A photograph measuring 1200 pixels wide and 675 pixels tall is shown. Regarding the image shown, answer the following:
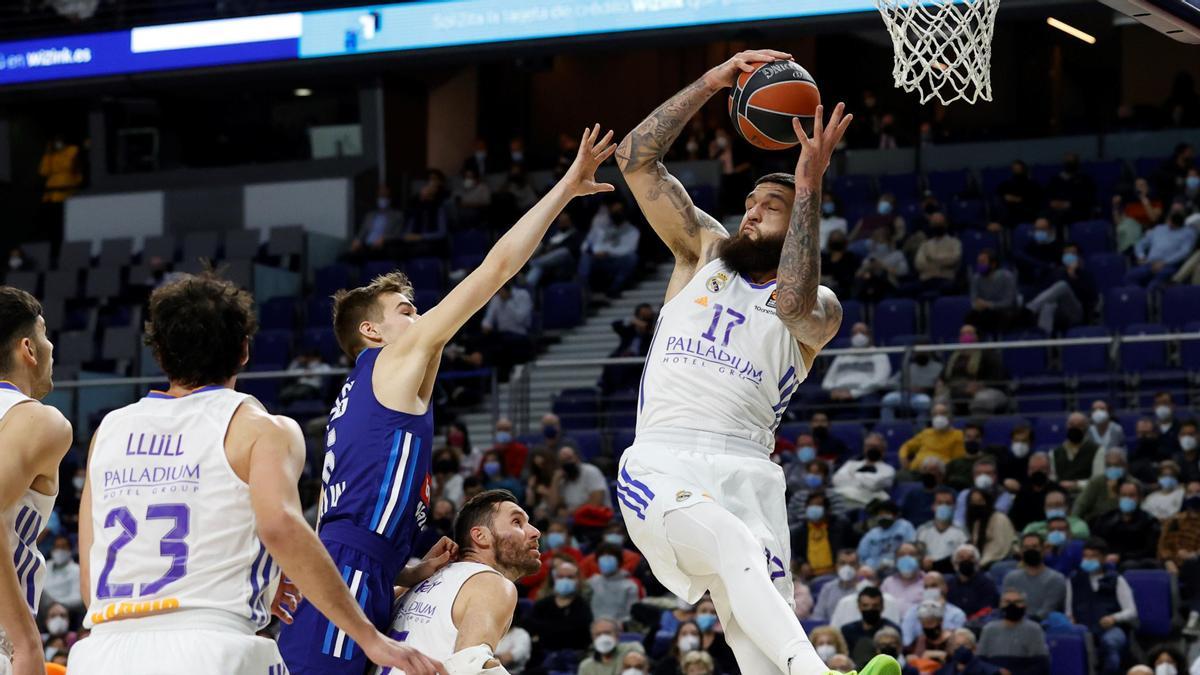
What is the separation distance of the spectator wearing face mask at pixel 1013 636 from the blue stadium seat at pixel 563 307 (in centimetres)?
870

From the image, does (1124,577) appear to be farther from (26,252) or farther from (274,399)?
(26,252)

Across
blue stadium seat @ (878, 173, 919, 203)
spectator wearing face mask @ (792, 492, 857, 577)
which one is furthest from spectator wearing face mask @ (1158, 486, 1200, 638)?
blue stadium seat @ (878, 173, 919, 203)

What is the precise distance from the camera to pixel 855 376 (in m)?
16.0

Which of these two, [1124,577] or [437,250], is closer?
[1124,577]

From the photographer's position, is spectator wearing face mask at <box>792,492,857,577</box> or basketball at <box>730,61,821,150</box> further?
spectator wearing face mask at <box>792,492,857,577</box>

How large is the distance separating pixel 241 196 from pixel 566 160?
5.45 meters

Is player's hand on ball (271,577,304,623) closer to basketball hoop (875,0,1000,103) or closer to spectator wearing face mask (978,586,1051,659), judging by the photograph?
basketball hoop (875,0,1000,103)

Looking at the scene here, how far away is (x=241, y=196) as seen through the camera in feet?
79.7

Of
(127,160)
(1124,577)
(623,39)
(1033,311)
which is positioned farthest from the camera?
(127,160)

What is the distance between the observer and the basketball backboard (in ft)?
20.2

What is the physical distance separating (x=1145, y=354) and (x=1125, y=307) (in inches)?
38.3

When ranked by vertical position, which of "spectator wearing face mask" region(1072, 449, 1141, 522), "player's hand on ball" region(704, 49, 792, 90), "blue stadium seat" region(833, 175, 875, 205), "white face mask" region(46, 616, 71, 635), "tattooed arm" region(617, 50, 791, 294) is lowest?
"white face mask" region(46, 616, 71, 635)

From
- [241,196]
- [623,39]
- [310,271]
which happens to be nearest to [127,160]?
[241,196]

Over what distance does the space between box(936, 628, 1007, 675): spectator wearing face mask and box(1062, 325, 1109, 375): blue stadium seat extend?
4.70m
